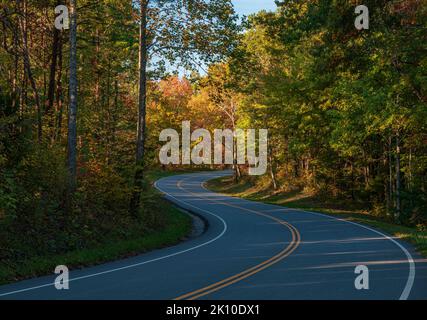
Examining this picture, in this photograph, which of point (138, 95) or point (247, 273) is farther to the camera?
point (138, 95)

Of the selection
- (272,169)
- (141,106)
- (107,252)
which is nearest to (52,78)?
(141,106)

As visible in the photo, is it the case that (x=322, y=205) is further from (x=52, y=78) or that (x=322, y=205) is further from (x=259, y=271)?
(x=259, y=271)

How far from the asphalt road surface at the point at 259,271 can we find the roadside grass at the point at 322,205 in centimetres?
89

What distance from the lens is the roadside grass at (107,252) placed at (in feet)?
39.7

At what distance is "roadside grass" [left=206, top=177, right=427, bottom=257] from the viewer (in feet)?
66.2

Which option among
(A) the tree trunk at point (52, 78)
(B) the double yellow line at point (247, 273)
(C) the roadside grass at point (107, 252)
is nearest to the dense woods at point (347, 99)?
(B) the double yellow line at point (247, 273)

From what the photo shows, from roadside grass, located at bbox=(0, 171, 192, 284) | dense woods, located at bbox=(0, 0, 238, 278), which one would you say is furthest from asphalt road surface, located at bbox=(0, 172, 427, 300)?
dense woods, located at bbox=(0, 0, 238, 278)

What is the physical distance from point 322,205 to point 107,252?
2462 centimetres

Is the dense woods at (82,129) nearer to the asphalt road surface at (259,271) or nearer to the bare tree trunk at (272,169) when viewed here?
the asphalt road surface at (259,271)

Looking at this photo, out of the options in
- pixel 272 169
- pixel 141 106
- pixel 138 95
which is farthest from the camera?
pixel 272 169

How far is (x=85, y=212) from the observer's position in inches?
712

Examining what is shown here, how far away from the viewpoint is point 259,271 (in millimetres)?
12117

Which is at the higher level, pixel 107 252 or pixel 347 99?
pixel 347 99
